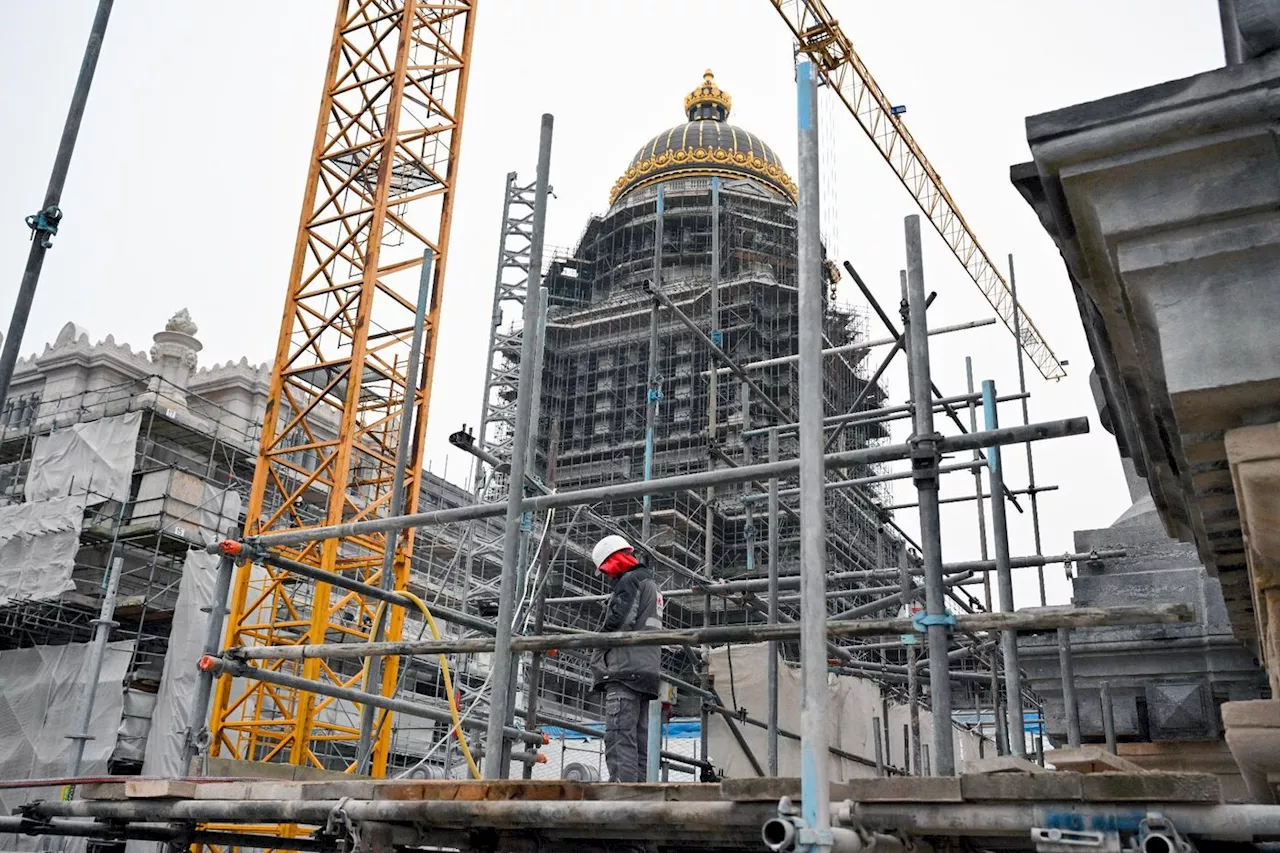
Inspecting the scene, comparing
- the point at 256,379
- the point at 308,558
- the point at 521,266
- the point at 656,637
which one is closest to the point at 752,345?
the point at 521,266

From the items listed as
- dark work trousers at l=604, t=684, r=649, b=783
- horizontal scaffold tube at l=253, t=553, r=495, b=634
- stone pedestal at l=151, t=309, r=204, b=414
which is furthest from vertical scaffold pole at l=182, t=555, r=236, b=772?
stone pedestal at l=151, t=309, r=204, b=414

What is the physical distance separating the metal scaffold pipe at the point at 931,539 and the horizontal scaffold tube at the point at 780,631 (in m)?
0.13

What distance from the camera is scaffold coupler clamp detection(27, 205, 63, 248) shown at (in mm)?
8164

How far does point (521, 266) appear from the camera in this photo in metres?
34.5

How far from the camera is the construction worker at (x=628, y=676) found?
7.34 meters

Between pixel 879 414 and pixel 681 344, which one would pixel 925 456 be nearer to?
pixel 879 414

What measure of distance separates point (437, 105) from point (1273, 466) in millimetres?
24209

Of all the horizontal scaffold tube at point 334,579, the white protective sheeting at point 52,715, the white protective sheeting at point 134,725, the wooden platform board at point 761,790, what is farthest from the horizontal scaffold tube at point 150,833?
the white protective sheeting at point 134,725

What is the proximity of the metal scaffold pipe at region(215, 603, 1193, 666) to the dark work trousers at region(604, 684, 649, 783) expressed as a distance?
4.39 ft

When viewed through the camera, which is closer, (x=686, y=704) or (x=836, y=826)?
(x=836, y=826)

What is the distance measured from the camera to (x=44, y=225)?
322 inches

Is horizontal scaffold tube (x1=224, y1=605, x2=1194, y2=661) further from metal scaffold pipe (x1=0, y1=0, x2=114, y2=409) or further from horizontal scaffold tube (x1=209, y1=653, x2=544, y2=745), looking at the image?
metal scaffold pipe (x1=0, y1=0, x2=114, y2=409)

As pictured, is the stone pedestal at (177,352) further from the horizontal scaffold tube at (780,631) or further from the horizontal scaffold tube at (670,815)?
the horizontal scaffold tube at (670,815)

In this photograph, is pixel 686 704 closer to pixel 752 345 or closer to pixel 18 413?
pixel 18 413
